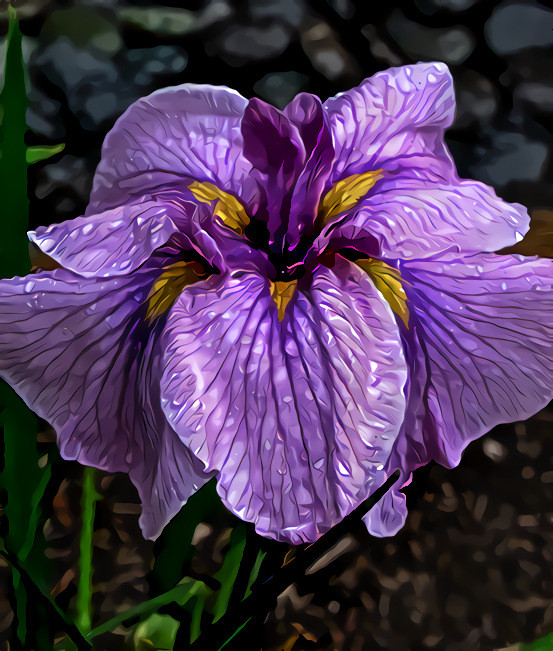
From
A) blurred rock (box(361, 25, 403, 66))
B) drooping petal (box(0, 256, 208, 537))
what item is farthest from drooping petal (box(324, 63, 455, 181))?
blurred rock (box(361, 25, 403, 66))

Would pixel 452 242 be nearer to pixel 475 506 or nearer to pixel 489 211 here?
pixel 489 211

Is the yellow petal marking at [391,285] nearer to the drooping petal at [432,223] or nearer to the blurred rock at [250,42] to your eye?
the drooping petal at [432,223]

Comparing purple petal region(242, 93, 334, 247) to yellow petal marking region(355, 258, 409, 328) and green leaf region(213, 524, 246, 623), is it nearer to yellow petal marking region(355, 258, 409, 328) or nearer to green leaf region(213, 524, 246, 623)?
yellow petal marking region(355, 258, 409, 328)

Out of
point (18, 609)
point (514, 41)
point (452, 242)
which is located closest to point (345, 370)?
point (452, 242)

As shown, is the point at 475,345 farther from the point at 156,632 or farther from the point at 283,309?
the point at 156,632

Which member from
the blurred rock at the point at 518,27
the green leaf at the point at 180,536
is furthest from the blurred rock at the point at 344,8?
the green leaf at the point at 180,536

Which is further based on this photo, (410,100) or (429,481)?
(429,481)

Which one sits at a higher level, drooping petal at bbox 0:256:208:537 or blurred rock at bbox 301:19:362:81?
blurred rock at bbox 301:19:362:81

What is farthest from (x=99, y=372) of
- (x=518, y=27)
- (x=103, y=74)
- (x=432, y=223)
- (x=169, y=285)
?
(x=518, y=27)
